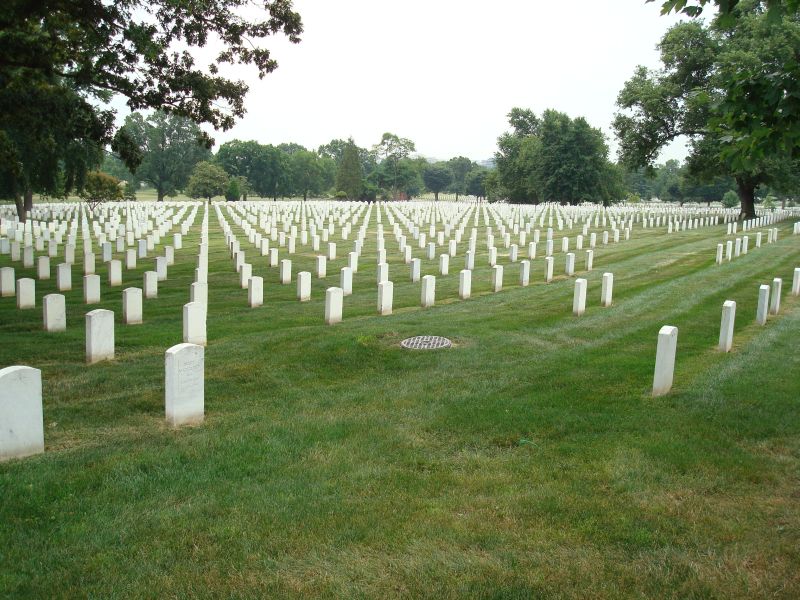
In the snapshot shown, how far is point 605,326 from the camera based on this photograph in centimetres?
1180

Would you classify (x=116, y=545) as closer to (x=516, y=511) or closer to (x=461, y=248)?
(x=516, y=511)

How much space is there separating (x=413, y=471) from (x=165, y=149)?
102 meters

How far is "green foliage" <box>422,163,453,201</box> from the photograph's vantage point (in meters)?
143

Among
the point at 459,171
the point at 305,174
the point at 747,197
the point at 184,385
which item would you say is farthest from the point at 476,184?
the point at 184,385

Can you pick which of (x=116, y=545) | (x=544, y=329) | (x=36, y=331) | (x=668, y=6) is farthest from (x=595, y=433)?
(x=36, y=331)

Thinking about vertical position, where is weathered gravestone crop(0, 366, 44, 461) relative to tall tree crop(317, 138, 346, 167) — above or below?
below

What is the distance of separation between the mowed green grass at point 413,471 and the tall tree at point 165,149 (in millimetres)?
93104

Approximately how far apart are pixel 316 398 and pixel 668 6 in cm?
519

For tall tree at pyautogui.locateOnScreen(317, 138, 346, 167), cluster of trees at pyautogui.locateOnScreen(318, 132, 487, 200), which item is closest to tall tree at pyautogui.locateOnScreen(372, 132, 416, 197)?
cluster of trees at pyautogui.locateOnScreen(318, 132, 487, 200)

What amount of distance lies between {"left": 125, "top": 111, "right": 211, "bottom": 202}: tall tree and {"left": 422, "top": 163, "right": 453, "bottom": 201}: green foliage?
182 ft

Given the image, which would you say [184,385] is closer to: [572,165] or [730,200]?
[572,165]

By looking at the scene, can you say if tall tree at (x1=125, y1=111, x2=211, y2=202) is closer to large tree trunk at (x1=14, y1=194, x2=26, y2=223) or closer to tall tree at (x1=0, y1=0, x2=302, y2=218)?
large tree trunk at (x1=14, y1=194, x2=26, y2=223)

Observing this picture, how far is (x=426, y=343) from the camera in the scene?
33.5ft

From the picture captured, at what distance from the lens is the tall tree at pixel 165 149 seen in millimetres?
98250
